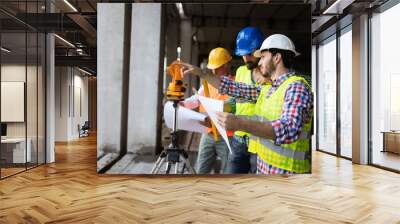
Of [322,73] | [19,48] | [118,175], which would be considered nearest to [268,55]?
[118,175]

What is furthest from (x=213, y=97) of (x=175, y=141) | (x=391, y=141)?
(x=391, y=141)

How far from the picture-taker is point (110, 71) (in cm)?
570

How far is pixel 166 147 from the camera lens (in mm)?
5535

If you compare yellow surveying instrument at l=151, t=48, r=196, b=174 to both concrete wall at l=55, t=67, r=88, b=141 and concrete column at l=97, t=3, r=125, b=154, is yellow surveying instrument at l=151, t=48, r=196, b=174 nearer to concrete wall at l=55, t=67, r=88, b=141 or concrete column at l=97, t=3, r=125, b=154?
concrete column at l=97, t=3, r=125, b=154

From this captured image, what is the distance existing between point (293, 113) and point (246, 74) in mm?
836

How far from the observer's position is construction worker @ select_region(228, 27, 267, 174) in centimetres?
543

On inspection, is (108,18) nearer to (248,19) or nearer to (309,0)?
(248,19)

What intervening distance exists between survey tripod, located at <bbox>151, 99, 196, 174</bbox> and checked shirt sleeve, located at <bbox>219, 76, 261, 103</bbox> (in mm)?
658

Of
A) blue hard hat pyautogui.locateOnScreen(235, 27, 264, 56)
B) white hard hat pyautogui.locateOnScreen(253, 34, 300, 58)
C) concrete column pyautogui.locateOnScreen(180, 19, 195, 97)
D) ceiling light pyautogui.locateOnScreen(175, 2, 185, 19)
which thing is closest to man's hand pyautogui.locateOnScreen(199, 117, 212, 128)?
concrete column pyautogui.locateOnScreen(180, 19, 195, 97)

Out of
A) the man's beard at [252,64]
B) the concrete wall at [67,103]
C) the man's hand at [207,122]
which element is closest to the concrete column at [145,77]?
the man's hand at [207,122]

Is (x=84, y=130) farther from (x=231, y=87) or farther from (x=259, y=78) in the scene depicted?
(x=259, y=78)

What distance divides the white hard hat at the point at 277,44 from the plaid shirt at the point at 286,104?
43 cm

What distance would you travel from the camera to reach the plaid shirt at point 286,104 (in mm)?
5113

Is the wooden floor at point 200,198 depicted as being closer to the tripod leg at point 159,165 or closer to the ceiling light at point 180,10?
the tripod leg at point 159,165
